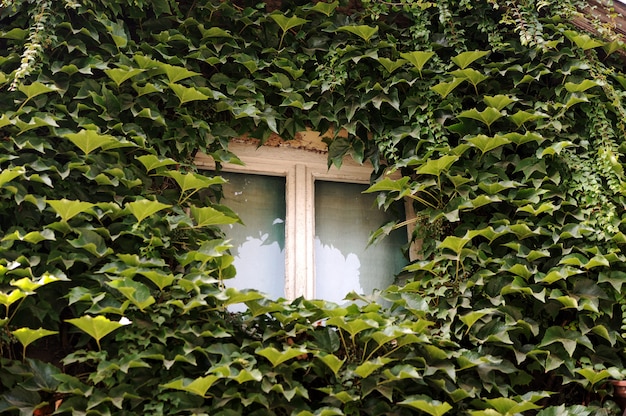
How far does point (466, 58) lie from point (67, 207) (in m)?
2.22

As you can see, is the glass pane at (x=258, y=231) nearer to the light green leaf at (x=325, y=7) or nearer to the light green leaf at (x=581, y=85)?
the light green leaf at (x=325, y=7)

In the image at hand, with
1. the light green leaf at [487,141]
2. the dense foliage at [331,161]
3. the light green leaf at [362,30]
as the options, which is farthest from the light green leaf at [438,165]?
the light green leaf at [362,30]

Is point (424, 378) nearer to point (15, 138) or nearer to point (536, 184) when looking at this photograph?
point (536, 184)

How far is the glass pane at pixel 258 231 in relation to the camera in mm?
3869

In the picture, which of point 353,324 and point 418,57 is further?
point 418,57

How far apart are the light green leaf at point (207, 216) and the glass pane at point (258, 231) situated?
15.0 inches

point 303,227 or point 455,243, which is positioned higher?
point 303,227

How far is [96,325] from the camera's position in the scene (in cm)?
300

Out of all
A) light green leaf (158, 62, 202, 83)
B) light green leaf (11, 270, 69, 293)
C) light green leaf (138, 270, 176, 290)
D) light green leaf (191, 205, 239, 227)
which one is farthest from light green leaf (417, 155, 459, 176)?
light green leaf (11, 270, 69, 293)

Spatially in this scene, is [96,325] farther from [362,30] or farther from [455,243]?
[362,30]

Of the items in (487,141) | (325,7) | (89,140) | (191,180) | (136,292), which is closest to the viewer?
(136,292)

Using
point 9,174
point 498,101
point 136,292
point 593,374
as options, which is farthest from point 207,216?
point 593,374

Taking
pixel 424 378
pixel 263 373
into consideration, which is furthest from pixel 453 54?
pixel 263 373

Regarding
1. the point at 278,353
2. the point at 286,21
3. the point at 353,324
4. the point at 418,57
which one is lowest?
the point at 278,353
